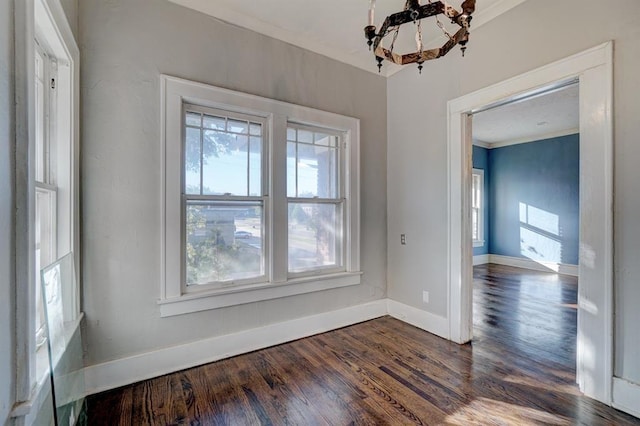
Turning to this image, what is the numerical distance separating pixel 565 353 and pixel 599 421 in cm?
98

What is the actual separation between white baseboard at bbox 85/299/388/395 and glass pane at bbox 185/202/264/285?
1.70 ft

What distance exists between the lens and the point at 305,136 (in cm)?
306

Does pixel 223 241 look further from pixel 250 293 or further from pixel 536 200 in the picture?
pixel 536 200

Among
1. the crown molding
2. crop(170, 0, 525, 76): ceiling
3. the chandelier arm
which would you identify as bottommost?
the chandelier arm

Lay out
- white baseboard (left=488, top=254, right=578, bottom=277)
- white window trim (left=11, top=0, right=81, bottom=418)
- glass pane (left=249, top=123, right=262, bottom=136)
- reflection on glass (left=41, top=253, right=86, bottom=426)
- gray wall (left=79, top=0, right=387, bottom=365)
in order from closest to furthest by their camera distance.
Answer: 1. white window trim (left=11, top=0, right=81, bottom=418)
2. reflection on glass (left=41, top=253, right=86, bottom=426)
3. gray wall (left=79, top=0, right=387, bottom=365)
4. glass pane (left=249, top=123, right=262, bottom=136)
5. white baseboard (left=488, top=254, right=578, bottom=277)

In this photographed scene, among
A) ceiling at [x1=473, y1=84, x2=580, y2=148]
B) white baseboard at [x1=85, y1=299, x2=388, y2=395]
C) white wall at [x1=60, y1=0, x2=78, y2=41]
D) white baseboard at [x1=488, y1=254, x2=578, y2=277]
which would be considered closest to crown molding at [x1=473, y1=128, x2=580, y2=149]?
ceiling at [x1=473, y1=84, x2=580, y2=148]

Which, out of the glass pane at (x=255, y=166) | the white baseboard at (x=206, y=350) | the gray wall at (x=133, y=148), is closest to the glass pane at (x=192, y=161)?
the gray wall at (x=133, y=148)

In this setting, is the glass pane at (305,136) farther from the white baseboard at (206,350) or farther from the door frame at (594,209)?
the door frame at (594,209)

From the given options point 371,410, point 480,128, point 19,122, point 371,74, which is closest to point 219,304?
point 371,410

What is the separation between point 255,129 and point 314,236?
1238 millimetres

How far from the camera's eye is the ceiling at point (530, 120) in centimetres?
438

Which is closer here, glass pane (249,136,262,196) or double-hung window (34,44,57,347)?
double-hung window (34,44,57,347)

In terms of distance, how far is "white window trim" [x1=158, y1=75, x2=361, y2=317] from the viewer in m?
2.26

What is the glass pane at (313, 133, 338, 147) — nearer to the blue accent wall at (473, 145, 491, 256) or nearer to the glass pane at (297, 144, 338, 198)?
the glass pane at (297, 144, 338, 198)
